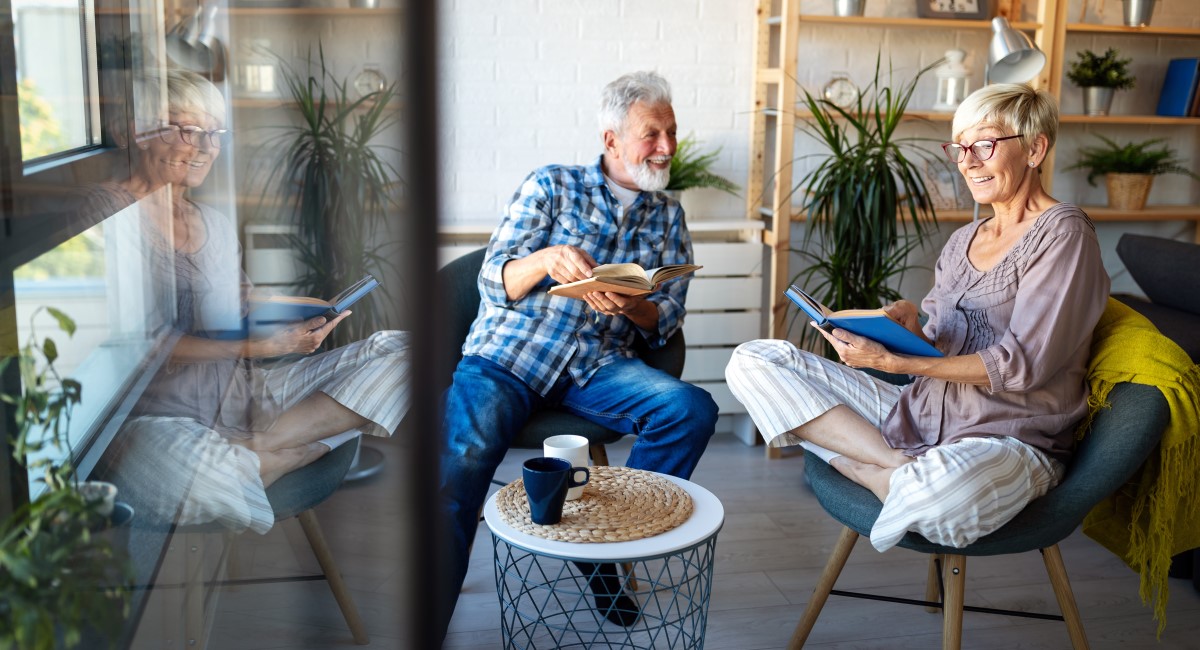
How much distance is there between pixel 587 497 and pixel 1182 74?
2870mm

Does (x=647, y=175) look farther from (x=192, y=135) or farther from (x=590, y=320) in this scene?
(x=192, y=135)

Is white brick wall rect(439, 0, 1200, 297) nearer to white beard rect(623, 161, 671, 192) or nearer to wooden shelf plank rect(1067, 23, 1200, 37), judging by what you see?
wooden shelf plank rect(1067, 23, 1200, 37)

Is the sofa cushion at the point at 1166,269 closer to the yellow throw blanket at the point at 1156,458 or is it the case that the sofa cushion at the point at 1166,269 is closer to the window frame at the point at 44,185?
the yellow throw blanket at the point at 1156,458

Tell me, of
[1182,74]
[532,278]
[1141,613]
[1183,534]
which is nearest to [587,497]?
[532,278]

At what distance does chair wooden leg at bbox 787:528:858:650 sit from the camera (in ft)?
5.96

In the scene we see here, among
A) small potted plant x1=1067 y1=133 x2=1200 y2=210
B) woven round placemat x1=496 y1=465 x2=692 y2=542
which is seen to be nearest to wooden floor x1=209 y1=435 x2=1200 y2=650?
woven round placemat x1=496 y1=465 x2=692 y2=542

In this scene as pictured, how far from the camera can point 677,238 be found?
241cm

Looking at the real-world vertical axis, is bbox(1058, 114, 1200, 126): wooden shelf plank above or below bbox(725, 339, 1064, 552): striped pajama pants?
above

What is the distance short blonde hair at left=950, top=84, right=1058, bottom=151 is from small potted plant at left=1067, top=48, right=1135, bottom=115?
165 cm

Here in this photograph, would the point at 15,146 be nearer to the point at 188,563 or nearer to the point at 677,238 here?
the point at 188,563

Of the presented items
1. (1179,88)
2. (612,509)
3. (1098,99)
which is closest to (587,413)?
(612,509)

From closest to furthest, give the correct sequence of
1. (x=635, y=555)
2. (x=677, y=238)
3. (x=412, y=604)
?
1. (x=412, y=604)
2. (x=635, y=555)
3. (x=677, y=238)

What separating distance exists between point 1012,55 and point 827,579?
1599 mm

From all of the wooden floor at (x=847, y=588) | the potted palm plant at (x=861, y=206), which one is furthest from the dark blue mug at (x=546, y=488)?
the potted palm plant at (x=861, y=206)
